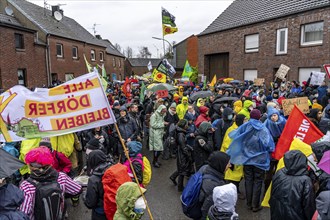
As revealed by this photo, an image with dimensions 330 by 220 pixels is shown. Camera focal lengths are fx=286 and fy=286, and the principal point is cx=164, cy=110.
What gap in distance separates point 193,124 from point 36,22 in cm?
2208

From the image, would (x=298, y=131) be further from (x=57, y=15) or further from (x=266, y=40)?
(x=57, y=15)

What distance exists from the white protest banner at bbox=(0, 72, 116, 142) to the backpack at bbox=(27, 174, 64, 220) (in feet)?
2.44

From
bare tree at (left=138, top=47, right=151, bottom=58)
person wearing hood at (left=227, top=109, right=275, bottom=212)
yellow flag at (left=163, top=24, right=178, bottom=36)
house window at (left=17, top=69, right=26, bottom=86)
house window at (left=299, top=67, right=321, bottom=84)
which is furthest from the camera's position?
bare tree at (left=138, top=47, right=151, bottom=58)

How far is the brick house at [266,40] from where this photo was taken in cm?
1497

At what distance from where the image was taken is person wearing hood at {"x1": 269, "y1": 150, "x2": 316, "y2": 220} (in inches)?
126

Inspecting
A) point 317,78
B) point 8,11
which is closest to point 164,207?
point 317,78

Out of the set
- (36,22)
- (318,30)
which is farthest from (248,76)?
(36,22)

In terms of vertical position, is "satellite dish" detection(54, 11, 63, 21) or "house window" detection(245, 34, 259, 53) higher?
"satellite dish" detection(54, 11, 63, 21)

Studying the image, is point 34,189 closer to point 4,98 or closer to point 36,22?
point 4,98

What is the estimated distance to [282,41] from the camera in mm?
17141

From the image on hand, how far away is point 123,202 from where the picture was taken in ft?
9.35

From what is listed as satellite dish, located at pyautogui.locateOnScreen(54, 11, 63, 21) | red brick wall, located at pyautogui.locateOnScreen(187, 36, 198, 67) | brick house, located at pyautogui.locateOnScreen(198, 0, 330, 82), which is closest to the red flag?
brick house, located at pyautogui.locateOnScreen(198, 0, 330, 82)

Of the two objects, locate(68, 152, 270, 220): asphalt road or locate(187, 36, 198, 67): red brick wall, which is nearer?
locate(68, 152, 270, 220): asphalt road

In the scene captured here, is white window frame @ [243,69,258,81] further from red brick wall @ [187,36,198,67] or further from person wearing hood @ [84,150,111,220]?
red brick wall @ [187,36,198,67]
